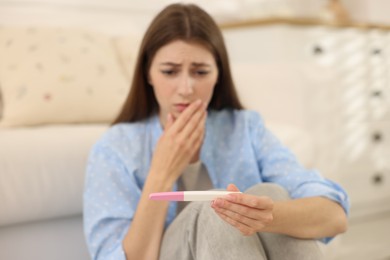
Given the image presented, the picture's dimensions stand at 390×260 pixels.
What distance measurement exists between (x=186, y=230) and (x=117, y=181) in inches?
7.4

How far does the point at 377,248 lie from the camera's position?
7.35ft

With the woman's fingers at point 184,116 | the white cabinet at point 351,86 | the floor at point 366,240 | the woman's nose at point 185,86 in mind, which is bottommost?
the floor at point 366,240

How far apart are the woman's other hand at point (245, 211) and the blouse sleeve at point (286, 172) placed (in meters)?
0.25

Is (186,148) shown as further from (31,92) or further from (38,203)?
(31,92)

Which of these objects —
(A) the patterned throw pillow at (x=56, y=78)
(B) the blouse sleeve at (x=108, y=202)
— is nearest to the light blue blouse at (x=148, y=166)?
(B) the blouse sleeve at (x=108, y=202)

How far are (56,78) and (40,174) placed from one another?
463 mm

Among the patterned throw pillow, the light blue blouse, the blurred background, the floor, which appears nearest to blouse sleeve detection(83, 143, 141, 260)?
the light blue blouse

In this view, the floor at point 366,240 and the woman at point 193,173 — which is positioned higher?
the woman at point 193,173

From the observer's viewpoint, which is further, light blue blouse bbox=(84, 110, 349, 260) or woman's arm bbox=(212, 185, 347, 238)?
light blue blouse bbox=(84, 110, 349, 260)

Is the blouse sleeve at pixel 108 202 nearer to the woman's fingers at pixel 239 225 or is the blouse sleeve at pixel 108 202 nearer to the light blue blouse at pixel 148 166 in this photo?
the light blue blouse at pixel 148 166

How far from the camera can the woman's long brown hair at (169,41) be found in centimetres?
114

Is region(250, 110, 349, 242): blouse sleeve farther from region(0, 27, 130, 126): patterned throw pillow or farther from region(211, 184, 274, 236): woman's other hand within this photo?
region(0, 27, 130, 126): patterned throw pillow

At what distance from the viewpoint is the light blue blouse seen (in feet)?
3.54

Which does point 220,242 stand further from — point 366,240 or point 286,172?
point 366,240
